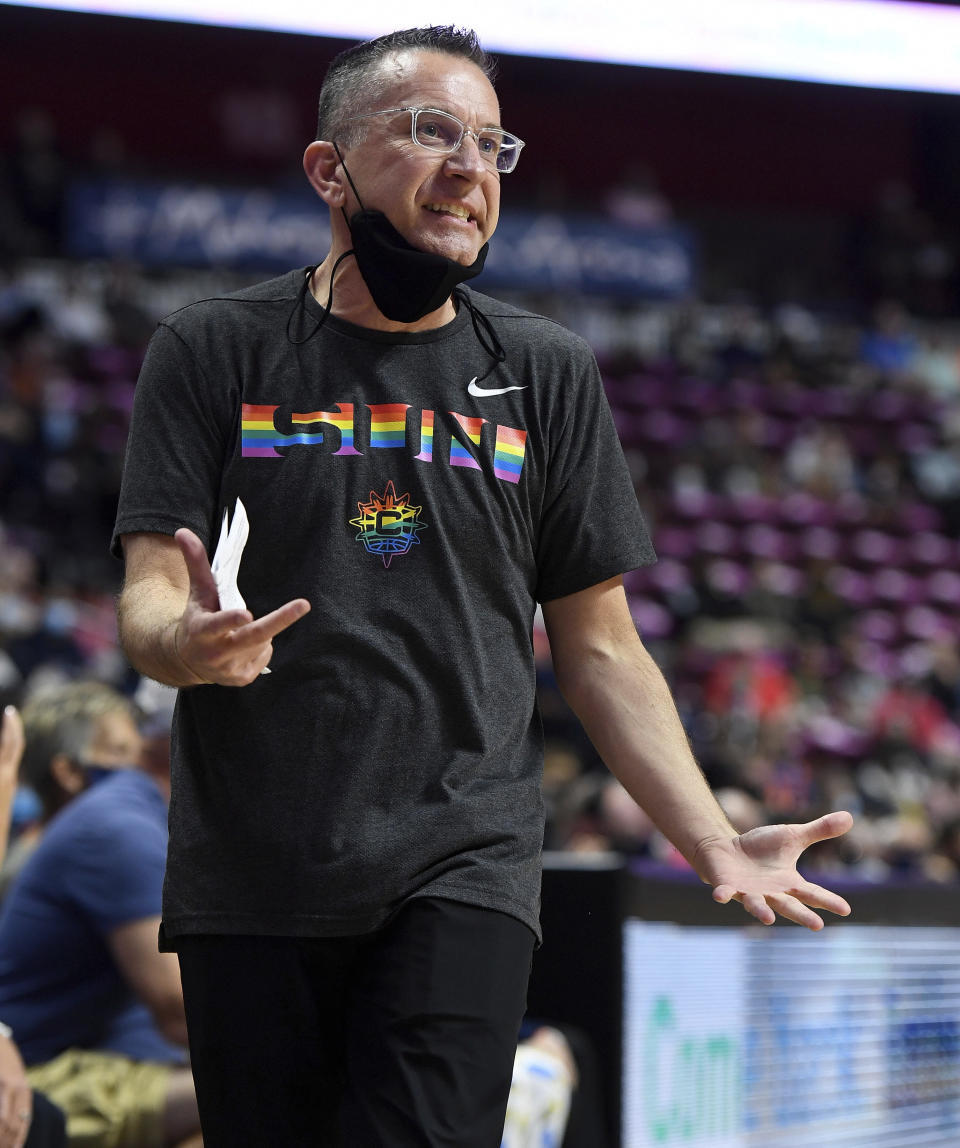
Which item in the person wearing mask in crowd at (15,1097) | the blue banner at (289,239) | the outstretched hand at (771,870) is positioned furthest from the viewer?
the blue banner at (289,239)

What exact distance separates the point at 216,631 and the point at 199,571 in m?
0.07

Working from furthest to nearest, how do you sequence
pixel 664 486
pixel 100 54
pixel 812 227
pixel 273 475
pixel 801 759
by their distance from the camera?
pixel 812 227 < pixel 100 54 < pixel 664 486 < pixel 801 759 < pixel 273 475

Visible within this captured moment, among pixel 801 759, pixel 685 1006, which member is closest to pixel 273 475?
pixel 685 1006

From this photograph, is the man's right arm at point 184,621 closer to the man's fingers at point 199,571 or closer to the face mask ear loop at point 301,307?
the man's fingers at point 199,571

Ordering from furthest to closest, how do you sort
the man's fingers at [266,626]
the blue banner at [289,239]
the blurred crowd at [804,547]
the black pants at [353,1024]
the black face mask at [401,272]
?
1. the blue banner at [289,239]
2. the blurred crowd at [804,547]
3. the black face mask at [401,272]
4. the black pants at [353,1024]
5. the man's fingers at [266,626]

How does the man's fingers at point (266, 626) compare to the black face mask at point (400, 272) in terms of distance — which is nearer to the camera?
the man's fingers at point (266, 626)

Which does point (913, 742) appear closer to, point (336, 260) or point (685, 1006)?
point (685, 1006)

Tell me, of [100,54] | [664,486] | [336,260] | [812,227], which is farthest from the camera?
[812,227]

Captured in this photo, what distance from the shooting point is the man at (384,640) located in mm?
1638

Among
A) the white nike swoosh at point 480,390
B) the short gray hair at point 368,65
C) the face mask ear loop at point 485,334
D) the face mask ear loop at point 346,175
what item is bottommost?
the white nike swoosh at point 480,390

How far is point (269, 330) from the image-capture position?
1.88 m

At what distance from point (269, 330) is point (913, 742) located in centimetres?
1036

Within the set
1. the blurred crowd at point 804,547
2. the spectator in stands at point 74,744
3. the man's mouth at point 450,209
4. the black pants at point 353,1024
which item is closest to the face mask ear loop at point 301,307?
the man's mouth at point 450,209

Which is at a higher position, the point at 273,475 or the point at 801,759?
the point at 273,475
